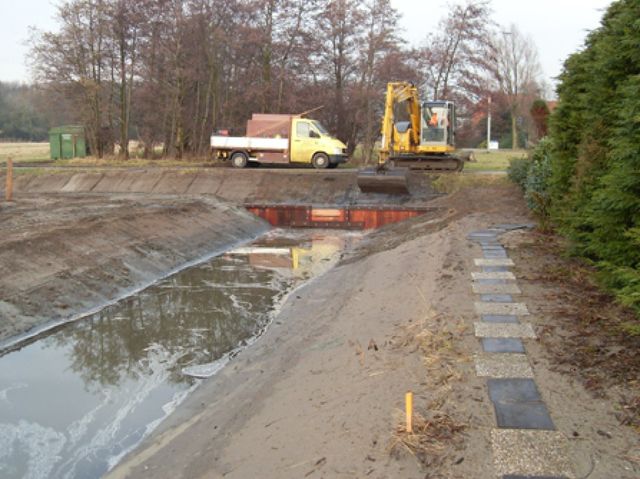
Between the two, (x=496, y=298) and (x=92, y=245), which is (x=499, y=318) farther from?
(x=92, y=245)

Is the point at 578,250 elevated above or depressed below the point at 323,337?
above

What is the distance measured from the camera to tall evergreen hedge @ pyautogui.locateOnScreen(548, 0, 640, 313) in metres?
6.29

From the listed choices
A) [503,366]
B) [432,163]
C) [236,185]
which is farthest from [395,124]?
[503,366]

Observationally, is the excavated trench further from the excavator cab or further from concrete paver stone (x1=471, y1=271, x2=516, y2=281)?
the excavator cab

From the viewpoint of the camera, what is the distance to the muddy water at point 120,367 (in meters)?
6.41

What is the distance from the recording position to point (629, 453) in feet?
13.6

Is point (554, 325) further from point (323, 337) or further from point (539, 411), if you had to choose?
point (323, 337)

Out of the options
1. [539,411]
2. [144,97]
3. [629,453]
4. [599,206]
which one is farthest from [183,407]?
[144,97]

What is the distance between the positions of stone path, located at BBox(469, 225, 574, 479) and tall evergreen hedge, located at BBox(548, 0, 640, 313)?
1.08 m

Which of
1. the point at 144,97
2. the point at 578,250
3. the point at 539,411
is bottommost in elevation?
the point at 539,411

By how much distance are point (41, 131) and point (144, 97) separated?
2203 inches

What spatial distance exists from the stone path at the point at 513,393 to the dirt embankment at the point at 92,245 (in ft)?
23.0

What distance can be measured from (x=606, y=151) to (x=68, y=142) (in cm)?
3372

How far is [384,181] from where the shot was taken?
77.7 ft
